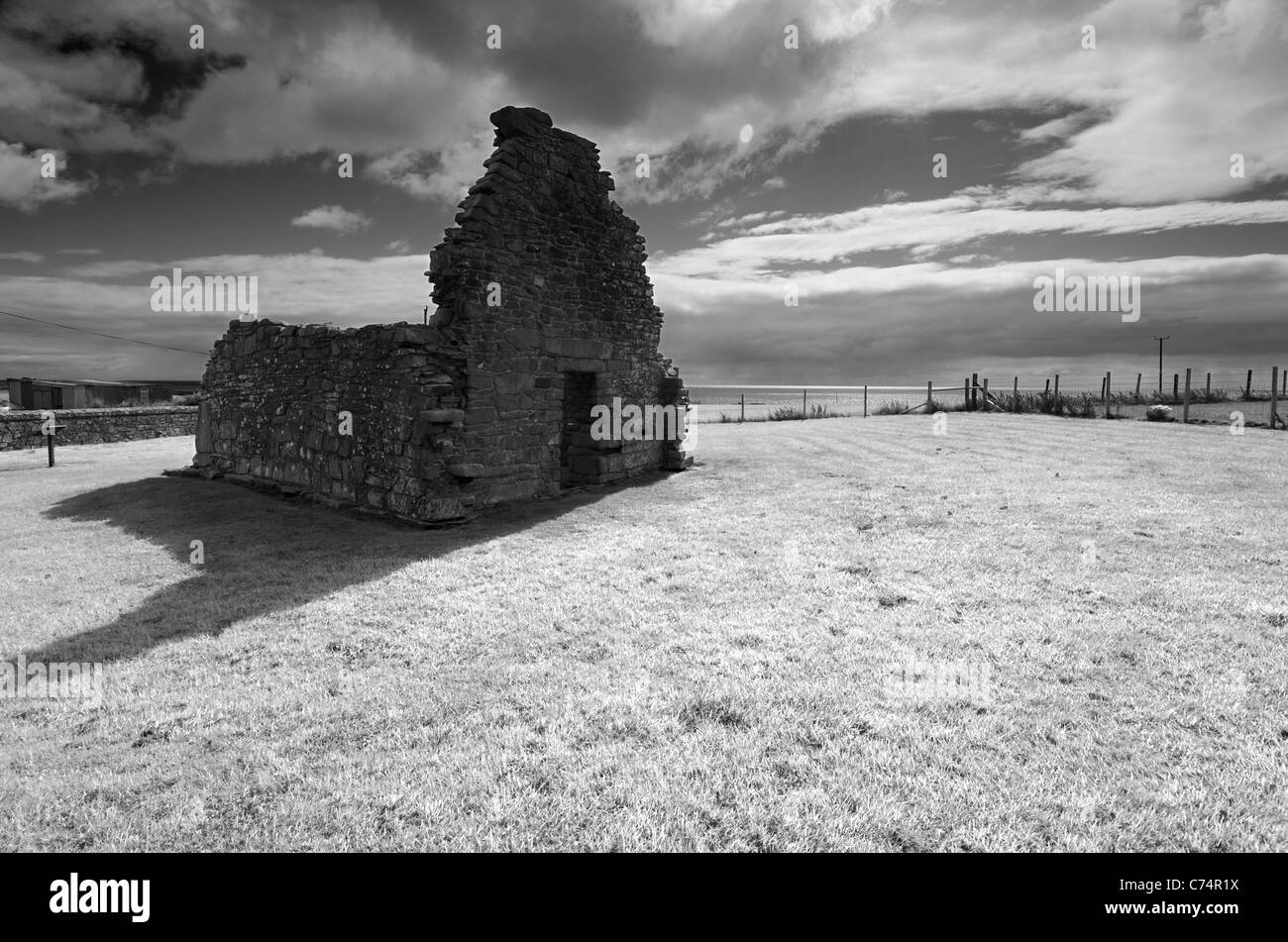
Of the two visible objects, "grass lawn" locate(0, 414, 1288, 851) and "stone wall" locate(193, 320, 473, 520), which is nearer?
"grass lawn" locate(0, 414, 1288, 851)

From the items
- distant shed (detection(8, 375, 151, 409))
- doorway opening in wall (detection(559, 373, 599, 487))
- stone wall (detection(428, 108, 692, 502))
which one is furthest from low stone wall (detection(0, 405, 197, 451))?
stone wall (detection(428, 108, 692, 502))

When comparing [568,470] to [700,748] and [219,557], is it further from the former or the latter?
[700,748]

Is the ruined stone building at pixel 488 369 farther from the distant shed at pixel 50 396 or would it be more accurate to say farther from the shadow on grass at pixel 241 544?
the distant shed at pixel 50 396

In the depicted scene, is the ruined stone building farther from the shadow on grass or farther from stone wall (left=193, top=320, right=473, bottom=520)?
the shadow on grass

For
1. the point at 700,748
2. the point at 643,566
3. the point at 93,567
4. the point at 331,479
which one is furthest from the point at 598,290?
the point at 700,748

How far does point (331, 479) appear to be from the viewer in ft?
41.2

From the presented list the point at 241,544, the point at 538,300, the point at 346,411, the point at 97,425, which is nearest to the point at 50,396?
the point at 97,425

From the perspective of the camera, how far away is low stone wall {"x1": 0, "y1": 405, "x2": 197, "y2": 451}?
24.3 m

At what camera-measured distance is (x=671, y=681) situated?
16.2 feet

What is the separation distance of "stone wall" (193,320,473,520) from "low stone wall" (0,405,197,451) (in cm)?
1512

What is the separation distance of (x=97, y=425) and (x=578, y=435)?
25161mm

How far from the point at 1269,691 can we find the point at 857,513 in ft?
20.8

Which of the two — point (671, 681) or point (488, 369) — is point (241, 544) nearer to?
point (488, 369)

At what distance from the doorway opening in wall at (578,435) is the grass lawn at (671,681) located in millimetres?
3528
